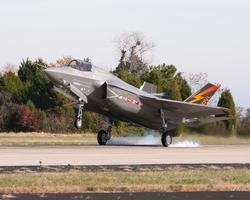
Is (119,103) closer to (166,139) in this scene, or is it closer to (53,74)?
(166,139)

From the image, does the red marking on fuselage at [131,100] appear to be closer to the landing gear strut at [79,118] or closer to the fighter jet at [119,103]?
the fighter jet at [119,103]

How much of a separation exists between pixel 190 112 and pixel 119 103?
15.0ft

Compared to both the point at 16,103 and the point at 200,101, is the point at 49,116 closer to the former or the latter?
the point at 16,103

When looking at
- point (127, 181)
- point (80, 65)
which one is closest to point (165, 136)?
point (80, 65)

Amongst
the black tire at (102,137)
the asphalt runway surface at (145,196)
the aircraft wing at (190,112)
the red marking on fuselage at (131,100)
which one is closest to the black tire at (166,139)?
the aircraft wing at (190,112)

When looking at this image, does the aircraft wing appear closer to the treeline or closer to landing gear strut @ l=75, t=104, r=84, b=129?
landing gear strut @ l=75, t=104, r=84, b=129

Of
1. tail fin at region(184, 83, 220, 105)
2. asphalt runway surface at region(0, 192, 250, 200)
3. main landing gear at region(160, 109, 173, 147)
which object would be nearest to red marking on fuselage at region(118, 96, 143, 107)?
main landing gear at region(160, 109, 173, 147)

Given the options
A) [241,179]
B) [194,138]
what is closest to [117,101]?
[194,138]

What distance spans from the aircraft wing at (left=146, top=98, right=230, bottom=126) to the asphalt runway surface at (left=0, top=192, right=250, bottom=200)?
2082cm

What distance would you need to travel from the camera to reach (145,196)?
37.9 feet

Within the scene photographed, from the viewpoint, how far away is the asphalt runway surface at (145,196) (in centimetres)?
1121

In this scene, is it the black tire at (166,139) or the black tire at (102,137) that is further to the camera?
the black tire at (166,139)

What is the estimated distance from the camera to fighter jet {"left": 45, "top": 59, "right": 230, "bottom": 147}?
30.2 metres

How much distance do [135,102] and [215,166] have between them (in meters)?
14.7
